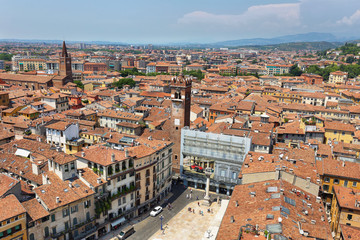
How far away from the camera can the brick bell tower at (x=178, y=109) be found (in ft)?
214

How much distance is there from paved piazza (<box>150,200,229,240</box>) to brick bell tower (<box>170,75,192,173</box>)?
48.1 ft

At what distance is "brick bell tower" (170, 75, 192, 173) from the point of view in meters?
65.2

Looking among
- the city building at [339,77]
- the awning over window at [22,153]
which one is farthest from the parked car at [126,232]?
the city building at [339,77]

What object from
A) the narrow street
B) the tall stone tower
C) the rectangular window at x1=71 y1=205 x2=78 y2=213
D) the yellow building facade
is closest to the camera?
the rectangular window at x1=71 y1=205 x2=78 y2=213

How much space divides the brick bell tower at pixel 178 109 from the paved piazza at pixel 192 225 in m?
14.6

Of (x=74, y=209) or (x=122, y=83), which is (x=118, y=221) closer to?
(x=74, y=209)

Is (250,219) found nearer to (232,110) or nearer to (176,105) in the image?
(176,105)

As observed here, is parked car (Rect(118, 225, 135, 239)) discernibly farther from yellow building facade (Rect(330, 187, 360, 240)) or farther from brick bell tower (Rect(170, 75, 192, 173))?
yellow building facade (Rect(330, 187, 360, 240))

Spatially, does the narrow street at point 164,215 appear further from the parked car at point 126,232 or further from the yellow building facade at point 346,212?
the yellow building facade at point 346,212

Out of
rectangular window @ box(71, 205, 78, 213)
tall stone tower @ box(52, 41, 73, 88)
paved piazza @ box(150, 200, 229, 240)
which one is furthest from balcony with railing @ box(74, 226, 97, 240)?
tall stone tower @ box(52, 41, 73, 88)

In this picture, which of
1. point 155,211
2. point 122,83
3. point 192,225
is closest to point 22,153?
point 155,211

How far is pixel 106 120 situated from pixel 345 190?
6625 cm

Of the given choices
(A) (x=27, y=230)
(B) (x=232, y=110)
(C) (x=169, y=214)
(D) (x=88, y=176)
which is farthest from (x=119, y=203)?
(B) (x=232, y=110)

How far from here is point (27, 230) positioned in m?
35.6
